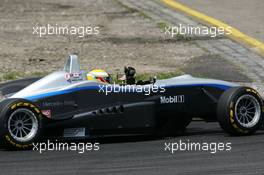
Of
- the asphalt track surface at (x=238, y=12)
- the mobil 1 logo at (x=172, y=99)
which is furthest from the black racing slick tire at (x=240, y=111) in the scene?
the asphalt track surface at (x=238, y=12)

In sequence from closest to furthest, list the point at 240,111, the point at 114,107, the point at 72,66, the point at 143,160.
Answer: the point at 143,160 → the point at 114,107 → the point at 72,66 → the point at 240,111

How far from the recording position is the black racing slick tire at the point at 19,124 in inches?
→ 424

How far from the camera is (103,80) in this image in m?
11.8

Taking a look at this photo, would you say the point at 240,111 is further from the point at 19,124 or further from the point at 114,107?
the point at 19,124

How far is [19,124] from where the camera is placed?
10969 mm

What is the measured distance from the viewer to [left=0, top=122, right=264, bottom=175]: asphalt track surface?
9.45 metres

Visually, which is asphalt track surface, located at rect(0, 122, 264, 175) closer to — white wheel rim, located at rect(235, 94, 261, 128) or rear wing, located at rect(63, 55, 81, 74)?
white wheel rim, located at rect(235, 94, 261, 128)

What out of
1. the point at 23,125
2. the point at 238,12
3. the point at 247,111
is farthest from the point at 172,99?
the point at 238,12

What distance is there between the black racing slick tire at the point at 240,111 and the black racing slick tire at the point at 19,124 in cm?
237

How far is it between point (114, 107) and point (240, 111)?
165 centimetres

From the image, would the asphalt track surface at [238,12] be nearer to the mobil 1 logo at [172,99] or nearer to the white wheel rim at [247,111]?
the white wheel rim at [247,111]

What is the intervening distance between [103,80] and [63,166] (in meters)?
2.26

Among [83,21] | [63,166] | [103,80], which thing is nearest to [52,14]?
[83,21]

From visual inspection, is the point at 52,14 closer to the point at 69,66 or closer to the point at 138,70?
the point at 138,70
